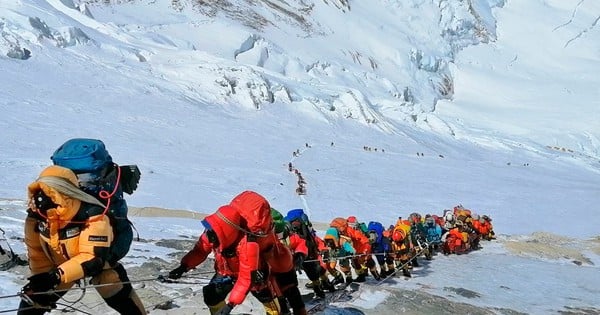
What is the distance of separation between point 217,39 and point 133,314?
4822 centimetres

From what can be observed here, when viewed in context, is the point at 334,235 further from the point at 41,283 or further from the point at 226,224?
the point at 41,283

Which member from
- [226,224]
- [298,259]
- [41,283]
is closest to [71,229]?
[41,283]

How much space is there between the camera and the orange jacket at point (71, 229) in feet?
11.3

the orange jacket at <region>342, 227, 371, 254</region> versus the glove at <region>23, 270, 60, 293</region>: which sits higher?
the glove at <region>23, 270, 60, 293</region>

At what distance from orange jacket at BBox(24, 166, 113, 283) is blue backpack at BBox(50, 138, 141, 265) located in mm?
116

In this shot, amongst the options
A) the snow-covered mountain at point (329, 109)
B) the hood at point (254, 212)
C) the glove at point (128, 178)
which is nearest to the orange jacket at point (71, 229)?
the glove at point (128, 178)

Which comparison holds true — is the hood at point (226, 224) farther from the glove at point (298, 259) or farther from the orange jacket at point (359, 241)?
the orange jacket at point (359, 241)

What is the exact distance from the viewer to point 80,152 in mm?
3723

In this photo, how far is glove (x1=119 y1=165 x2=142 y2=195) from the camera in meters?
A: 4.05

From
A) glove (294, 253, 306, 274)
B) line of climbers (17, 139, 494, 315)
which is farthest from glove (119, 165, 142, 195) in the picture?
glove (294, 253, 306, 274)

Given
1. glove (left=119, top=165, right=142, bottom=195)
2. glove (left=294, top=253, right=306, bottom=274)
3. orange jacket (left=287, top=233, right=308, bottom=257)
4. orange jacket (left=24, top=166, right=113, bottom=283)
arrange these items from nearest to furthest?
orange jacket (left=24, top=166, right=113, bottom=283), glove (left=119, top=165, right=142, bottom=195), glove (left=294, top=253, right=306, bottom=274), orange jacket (left=287, top=233, right=308, bottom=257)

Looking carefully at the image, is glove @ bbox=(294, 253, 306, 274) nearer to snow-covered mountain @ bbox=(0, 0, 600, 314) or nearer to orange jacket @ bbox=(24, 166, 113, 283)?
orange jacket @ bbox=(24, 166, 113, 283)

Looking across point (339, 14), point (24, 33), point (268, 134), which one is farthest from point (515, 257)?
point (339, 14)

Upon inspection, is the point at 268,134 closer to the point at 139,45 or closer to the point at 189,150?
the point at 189,150
